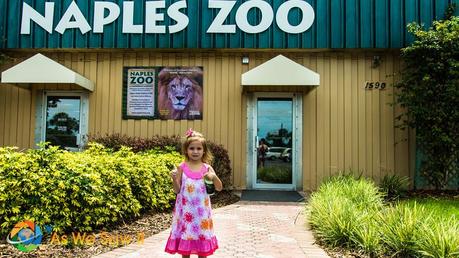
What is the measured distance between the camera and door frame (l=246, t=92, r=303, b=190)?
9.20 meters

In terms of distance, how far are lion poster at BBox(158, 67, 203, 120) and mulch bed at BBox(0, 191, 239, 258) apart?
3193mm

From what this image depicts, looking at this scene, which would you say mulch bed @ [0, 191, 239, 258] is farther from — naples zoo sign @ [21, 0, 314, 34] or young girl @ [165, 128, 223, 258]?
naples zoo sign @ [21, 0, 314, 34]

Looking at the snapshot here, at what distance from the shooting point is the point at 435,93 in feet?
26.8

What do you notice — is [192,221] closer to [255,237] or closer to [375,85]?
[255,237]

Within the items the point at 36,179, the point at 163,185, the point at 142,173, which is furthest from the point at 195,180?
the point at 163,185

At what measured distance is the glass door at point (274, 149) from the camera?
9.25 metres

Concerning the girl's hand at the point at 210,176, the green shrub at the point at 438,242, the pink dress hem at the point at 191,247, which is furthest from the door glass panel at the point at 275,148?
the pink dress hem at the point at 191,247

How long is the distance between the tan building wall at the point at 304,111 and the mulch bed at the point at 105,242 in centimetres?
309

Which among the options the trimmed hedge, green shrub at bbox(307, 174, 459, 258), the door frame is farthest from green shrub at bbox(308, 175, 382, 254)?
the door frame

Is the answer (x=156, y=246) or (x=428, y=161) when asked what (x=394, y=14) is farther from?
(x=156, y=246)

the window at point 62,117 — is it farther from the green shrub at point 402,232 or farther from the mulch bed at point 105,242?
the green shrub at point 402,232

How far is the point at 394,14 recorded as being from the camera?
9016 millimetres

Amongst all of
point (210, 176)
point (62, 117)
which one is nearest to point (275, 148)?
point (62, 117)

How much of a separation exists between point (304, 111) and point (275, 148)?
115cm
